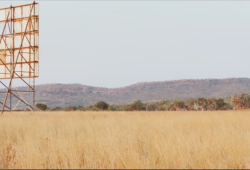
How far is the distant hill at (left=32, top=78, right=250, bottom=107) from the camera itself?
3280 inches

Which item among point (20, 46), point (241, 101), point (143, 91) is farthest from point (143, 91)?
point (20, 46)

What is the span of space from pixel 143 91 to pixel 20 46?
70821 mm

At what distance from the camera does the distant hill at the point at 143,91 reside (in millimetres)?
83312

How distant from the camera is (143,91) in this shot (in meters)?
93.3

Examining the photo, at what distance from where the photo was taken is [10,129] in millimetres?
12008

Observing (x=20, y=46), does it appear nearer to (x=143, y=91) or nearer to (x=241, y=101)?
(x=241, y=101)

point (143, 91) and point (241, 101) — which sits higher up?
point (143, 91)

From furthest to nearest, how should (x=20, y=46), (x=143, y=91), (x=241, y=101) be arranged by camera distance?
(x=143, y=91) < (x=241, y=101) < (x=20, y=46)

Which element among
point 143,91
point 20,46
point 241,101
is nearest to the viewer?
point 20,46

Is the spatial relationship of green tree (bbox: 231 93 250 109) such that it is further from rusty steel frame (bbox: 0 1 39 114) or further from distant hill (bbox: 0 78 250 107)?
distant hill (bbox: 0 78 250 107)

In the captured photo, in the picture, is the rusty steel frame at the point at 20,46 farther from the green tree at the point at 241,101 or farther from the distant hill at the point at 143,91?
the distant hill at the point at 143,91

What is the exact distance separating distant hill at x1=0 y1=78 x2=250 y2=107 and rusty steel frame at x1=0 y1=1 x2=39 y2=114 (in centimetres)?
5389

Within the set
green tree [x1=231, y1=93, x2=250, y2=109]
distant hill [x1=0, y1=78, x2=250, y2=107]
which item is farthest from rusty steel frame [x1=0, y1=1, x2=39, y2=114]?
distant hill [x1=0, y1=78, x2=250, y2=107]

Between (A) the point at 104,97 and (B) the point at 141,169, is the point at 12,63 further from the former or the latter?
(A) the point at 104,97
